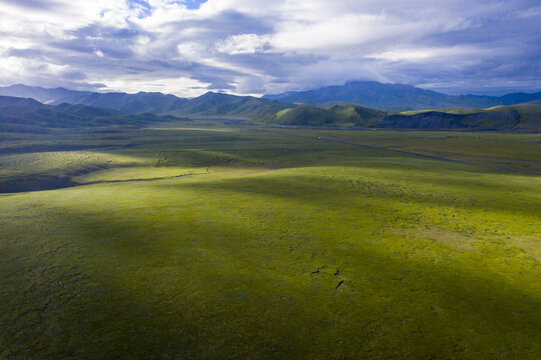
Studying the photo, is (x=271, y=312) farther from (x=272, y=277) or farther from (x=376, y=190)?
(x=376, y=190)

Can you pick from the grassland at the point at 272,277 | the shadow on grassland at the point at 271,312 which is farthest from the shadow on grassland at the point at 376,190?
the shadow on grassland at the point at 271,312

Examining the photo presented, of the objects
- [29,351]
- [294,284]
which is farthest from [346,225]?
[29,351]

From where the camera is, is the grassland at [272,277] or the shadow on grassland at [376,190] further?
the shadow on grassland at [376,190]

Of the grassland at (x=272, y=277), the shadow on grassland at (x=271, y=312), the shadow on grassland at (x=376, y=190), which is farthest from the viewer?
the shadow on grassland at (x=376, y=190)

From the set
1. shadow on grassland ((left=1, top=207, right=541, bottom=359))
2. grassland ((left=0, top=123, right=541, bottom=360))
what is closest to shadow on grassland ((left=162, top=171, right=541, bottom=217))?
grassland ((left=0, top=123, right=541, bottom=360))

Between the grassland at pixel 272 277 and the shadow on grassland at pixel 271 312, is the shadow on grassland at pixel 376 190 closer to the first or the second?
the grassland at pixel 272 277

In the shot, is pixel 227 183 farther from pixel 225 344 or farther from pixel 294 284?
pixel 225 344

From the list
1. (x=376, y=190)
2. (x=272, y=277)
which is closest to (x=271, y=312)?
(x=272, y=277)

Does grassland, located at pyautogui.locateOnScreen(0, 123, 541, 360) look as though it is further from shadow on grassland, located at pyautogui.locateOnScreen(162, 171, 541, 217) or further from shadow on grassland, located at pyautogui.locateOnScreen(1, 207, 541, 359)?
shadow on grassland, located at pyautogui.locateOnScreen(162, 171, 541, 217)
